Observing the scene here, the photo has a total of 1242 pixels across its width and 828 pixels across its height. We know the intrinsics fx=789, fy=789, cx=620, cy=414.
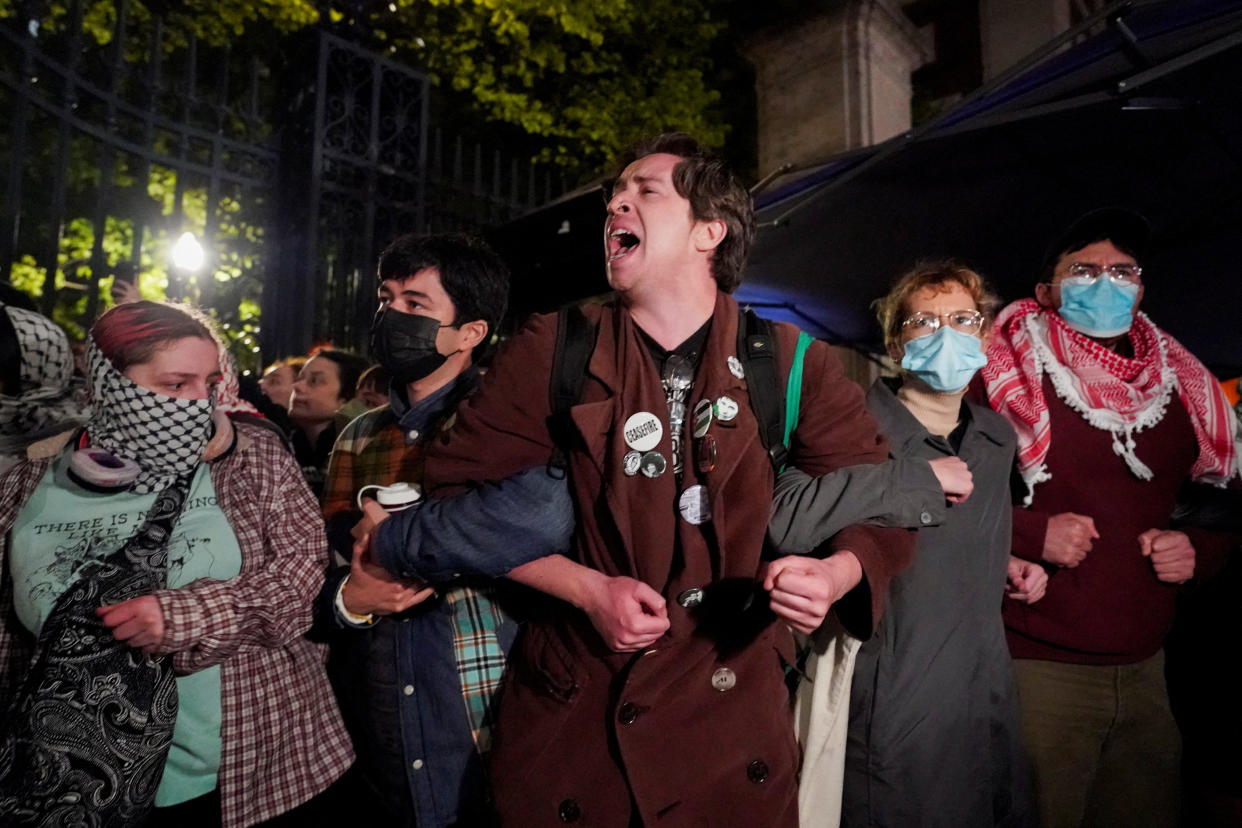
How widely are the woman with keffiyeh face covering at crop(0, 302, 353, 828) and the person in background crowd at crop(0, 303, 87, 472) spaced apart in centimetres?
70

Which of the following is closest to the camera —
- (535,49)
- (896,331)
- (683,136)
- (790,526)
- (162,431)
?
(790,526)

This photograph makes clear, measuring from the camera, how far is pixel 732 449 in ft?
5.46

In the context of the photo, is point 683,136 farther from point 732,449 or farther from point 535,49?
point 535,49

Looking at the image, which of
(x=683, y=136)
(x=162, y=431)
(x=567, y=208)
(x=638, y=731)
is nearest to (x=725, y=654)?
(x=638, y=731)

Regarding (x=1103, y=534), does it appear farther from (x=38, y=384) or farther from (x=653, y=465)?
(x=38, y=384)

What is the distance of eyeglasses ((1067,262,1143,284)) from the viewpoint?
291 centimetres

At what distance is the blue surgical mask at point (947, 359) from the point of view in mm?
2492

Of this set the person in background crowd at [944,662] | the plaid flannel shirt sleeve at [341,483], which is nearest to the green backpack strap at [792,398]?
the person in background crowd at [944,662]

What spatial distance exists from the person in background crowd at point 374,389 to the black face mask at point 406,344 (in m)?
1.72

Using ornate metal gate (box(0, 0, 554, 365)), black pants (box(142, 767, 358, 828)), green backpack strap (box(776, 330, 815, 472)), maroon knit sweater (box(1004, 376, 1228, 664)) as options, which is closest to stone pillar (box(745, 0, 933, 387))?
ornate metal gate (box(0, 0, 554, 365))

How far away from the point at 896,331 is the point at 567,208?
489 cm

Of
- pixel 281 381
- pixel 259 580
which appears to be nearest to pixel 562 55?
pixel 281 381

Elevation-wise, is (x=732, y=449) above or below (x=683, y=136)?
below

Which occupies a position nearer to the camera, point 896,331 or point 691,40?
point 896,331
